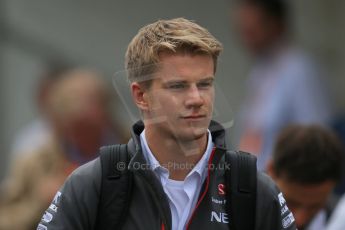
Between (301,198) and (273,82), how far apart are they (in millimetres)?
2784

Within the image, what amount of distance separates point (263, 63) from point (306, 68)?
0.35m

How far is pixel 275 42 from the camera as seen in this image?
8.59m

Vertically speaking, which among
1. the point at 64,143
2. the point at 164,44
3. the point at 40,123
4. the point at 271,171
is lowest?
the point at 40,123

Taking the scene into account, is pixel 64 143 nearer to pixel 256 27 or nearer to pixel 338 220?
pixel 256 27

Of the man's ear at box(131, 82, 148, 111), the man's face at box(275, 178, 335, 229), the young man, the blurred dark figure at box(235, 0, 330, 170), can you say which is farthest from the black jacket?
the blurred dark figure at box(235, 0, 330, 170)

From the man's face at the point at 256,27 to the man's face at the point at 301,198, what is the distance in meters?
2.93

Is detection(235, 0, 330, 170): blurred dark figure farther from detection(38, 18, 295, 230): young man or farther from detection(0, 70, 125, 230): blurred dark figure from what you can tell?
detection(38, 18, 295, 230): young man

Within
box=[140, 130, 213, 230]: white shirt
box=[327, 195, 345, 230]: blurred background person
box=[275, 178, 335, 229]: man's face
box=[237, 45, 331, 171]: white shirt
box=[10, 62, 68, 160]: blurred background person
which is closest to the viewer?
Answer: box=[140, 130, 213, 230]: white shirt

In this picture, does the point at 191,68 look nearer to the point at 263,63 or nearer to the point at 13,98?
the point at 263,63

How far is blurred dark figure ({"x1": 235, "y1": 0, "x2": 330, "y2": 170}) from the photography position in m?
8.26

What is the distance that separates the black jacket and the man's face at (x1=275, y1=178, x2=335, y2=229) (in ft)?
3.66

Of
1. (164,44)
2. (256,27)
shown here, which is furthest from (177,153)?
(256,27)

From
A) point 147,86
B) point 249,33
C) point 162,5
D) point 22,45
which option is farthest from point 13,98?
point 147,86

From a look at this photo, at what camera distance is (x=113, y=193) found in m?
4.52
